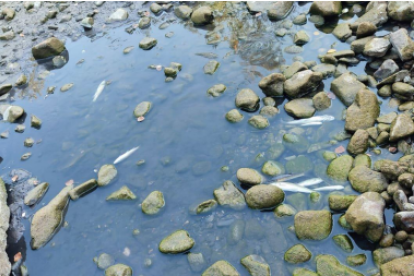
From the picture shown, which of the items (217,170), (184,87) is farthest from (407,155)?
(184,87)

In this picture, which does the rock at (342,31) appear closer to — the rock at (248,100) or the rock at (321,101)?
the rock at (321,101)

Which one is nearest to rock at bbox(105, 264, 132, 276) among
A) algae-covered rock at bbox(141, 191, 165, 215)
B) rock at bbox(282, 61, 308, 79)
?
algae-covered rock at bbox(141, 191, 165, 215)

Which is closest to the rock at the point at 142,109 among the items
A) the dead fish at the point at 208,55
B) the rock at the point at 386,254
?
the dead fish at the point at 208,55

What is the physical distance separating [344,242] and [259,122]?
258 cm

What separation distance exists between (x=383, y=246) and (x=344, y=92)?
3.08 m

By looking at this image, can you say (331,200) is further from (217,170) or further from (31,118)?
(31,118)

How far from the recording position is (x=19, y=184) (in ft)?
21.3

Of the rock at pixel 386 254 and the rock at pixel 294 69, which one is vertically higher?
the rock at pixel 294 69

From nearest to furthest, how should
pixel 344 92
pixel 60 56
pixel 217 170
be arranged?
pixel 217 170, pixel 344 92, pixel 60 56

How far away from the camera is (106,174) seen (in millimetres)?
6262

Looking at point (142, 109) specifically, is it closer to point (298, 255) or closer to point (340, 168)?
point (340, 168)

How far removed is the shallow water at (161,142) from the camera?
5219mm

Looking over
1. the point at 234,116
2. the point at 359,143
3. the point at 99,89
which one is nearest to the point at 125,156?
the point at 234,116

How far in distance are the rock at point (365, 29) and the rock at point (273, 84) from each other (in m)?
2.28
